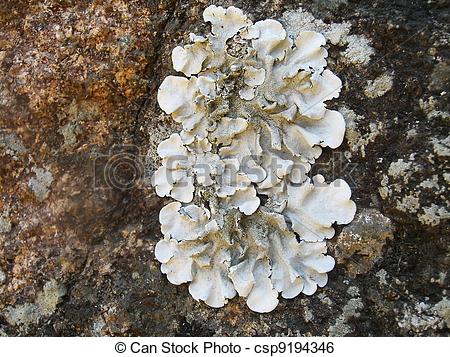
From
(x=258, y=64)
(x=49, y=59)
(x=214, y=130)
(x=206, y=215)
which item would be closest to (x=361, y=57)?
(x=258, y=64)

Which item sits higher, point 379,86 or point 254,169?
point 379,86

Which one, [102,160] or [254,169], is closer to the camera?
[254,169]

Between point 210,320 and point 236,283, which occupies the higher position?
point 236,283

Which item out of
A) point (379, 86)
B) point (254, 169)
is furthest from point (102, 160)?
point (379, 86)

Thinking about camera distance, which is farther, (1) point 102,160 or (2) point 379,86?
(1) point 102,160

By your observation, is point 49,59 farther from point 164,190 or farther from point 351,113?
point 351,113

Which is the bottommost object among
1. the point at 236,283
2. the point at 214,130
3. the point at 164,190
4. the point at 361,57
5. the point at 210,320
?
the point at 210,320

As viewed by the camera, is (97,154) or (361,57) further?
(97,154)

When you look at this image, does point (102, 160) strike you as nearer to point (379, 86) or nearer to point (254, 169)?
point (254, 169)
